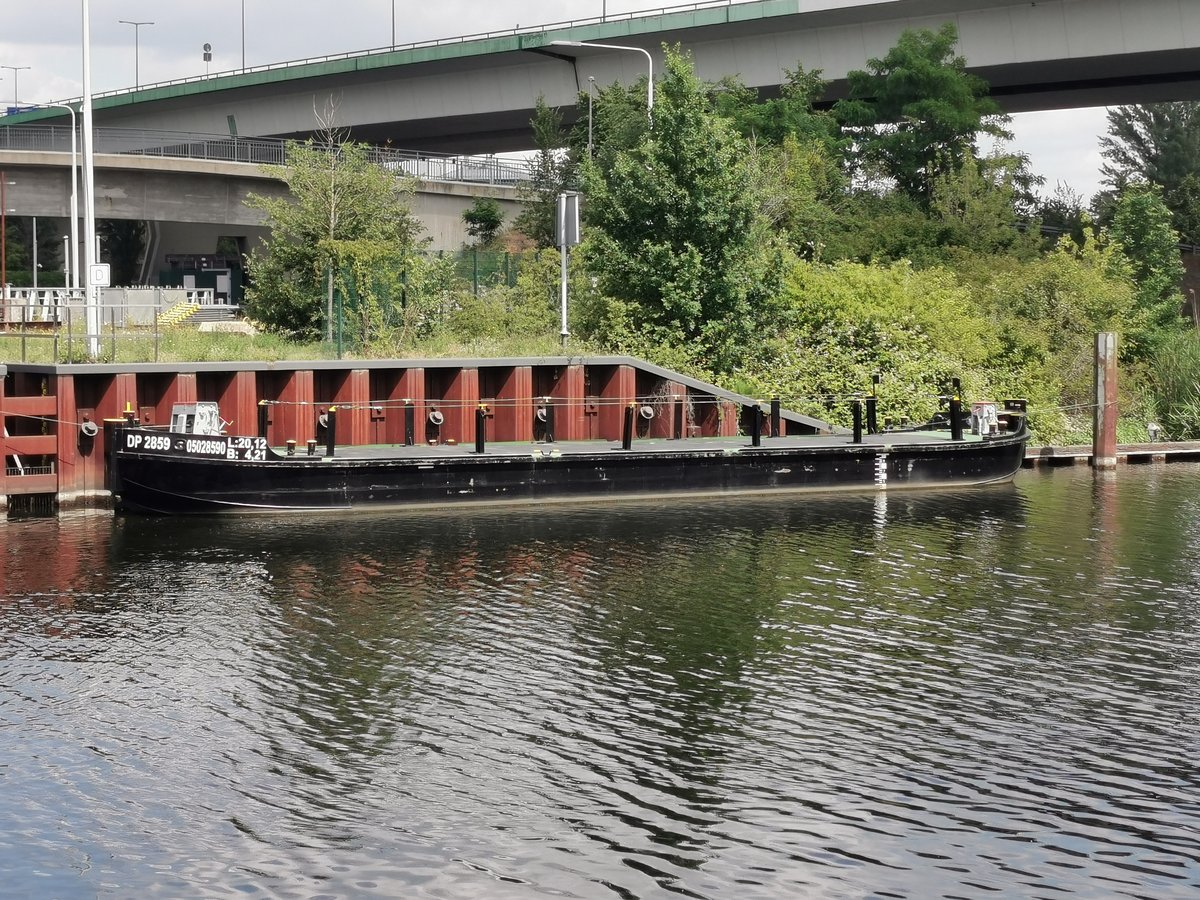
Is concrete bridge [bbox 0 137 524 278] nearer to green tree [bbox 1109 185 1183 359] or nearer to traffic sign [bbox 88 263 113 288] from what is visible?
green tree [bbox 1109 185 1183 359]

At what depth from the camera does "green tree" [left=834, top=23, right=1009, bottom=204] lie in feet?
192

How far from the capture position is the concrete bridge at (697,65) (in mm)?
56031

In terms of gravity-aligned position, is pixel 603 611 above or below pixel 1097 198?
below

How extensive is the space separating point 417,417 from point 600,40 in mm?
37370

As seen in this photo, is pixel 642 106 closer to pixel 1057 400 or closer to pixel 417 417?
pixel 1057 400

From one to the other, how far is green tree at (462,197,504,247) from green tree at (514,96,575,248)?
11.2ft

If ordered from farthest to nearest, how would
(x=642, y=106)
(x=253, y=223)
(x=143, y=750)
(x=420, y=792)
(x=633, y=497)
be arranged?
(x=253, y=223) → (x=642, y=106) → (x=633, y=497) → (x=143, y=750) → (x=420, y=792)

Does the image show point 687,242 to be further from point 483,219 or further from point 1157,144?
point 1157,144

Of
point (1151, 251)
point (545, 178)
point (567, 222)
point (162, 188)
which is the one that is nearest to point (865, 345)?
point (567, 222)

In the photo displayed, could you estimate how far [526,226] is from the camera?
64.0 m

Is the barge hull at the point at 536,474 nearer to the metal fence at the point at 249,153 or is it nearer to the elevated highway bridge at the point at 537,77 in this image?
the elevated highway bridge at the point at 537,77

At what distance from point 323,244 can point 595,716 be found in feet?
95.1

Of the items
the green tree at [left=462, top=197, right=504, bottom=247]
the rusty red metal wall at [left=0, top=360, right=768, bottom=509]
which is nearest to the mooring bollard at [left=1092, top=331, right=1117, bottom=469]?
the rusty red metal wall at [left=0, top=360, right=768, bottom=509]

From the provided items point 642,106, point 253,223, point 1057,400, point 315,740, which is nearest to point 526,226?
point 642,106
